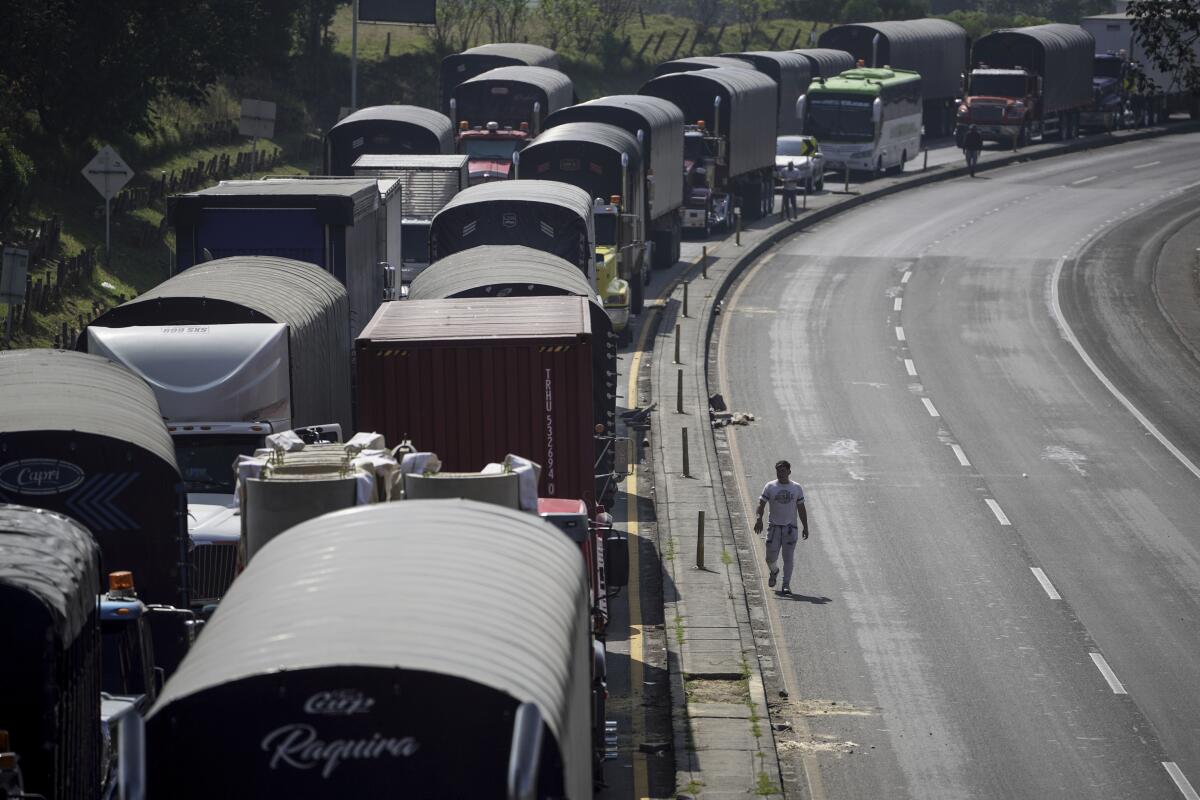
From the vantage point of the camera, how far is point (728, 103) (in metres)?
47.3

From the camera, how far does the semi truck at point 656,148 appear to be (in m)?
40.2

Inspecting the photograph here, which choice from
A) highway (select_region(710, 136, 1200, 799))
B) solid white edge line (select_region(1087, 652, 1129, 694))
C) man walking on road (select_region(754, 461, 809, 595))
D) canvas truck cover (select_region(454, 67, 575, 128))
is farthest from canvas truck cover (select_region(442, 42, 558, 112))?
solid white edge line (select_region(1087, 652, 1129, 694))

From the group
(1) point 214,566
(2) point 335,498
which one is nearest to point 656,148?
(1) point 214,566

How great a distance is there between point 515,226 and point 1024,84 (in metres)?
43.3

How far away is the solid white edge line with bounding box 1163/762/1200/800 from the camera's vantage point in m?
14.4

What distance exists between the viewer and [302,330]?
739 inches

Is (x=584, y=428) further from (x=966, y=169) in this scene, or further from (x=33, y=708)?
(x=966, y=169)

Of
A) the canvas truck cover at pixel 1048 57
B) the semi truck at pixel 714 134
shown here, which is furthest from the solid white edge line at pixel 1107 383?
the canvas truck cover at pixel 1048 57

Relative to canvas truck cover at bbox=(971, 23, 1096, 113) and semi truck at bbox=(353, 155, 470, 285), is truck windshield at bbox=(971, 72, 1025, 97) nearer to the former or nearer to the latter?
canvas truck cover at bbox=(971, 23, 1096, 113)

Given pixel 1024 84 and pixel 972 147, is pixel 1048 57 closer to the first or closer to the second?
pixel 1024 84

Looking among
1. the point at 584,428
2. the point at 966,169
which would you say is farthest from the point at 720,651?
the point at 966,169

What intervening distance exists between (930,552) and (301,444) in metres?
10.2

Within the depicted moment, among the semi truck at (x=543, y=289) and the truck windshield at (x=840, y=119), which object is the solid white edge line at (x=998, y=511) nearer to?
the semi truck at (x=543, y=289)

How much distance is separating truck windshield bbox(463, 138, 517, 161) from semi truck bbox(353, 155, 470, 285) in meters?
8.37
